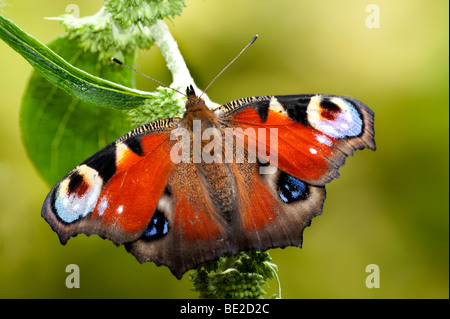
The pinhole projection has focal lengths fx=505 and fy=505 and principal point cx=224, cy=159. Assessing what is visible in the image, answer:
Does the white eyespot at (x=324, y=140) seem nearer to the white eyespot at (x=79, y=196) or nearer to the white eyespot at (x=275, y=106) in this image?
the white eyespot at (x=275, y=106)

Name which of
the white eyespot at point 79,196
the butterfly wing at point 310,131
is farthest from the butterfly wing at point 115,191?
the butterfly wing at point 310,131

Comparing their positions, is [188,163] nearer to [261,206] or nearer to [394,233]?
[261,206]

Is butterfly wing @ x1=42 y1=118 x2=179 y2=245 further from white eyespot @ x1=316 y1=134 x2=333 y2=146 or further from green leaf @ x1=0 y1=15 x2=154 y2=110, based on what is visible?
white eyespot @ x1=316 y1=134 x2=333 y2=146

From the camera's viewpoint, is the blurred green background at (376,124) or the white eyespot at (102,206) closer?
the white eyespot at (102,206)

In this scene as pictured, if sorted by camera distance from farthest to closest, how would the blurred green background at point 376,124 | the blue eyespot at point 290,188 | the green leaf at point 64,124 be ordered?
1. the blurred green background at point 376,124
2. the green leaf at point 64,124
3. the blue eyespot at point 290,188

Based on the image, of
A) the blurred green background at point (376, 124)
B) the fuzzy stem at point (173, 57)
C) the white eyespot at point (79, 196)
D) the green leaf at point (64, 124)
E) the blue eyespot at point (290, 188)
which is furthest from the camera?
the blurred green background at point (376, 124)

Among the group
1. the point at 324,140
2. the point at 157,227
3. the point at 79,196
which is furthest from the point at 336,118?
the point at 79,196

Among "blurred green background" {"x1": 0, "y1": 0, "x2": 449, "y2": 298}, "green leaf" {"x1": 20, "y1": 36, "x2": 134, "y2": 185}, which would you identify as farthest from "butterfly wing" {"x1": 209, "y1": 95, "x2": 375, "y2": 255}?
"blurred green background" {"x1": 0, "y1": 0, "x2": 449, "y2": 298}

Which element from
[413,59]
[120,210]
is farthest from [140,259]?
[413,59]
